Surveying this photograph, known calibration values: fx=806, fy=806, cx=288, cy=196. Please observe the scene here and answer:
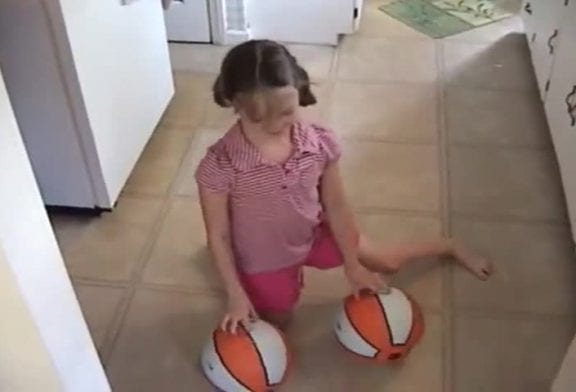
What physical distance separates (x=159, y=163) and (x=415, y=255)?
0.68 m

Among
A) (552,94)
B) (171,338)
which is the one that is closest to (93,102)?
(171,338)

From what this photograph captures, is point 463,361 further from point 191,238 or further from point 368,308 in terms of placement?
point 191,238

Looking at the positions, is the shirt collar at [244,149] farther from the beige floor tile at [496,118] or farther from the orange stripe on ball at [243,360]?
the beige floor tile at [496,118]

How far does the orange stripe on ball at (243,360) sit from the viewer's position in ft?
4.27

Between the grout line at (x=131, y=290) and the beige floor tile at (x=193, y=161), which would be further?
the beige floor tile at (x=193, y=161)

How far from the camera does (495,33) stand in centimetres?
245

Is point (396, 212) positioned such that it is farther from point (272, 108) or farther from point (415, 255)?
point (272, 108)

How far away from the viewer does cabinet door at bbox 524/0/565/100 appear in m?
1.93

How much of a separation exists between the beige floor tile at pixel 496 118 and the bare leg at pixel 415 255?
0.44 meters

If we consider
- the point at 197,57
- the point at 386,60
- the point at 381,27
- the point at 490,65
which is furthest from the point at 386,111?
the point at 197,57

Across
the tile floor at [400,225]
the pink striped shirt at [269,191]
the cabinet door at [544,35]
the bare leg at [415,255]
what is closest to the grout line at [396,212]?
the tile floor at [400,225]

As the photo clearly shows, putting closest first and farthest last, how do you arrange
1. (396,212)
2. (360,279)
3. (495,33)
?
(360,279), (396,212), (495,33)

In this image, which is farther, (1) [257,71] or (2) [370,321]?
(2) [370,321]

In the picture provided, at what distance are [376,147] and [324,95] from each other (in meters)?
0.28
